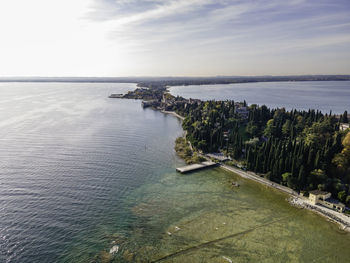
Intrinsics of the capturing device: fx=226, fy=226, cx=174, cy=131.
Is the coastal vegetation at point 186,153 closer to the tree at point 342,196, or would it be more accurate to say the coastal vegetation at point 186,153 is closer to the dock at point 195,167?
the dock at point 195,167

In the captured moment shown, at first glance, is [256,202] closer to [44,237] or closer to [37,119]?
[44,237]

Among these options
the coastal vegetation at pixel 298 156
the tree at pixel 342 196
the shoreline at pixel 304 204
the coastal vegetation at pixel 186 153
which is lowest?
the shoreline at pixel 304 204

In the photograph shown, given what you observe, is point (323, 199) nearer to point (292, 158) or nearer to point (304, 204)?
point (304, 204)

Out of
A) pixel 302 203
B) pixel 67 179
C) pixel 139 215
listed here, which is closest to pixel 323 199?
pixel 302 203

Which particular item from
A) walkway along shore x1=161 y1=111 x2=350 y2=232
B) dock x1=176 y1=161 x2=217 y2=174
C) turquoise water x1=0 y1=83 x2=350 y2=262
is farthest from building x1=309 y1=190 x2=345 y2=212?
dock x1=176 y1=161 x2=217 y2=174

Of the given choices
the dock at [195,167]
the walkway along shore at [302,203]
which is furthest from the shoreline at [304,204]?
the dock at [195,167]

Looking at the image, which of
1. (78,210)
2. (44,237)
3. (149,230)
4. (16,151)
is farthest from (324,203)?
(16,151)
